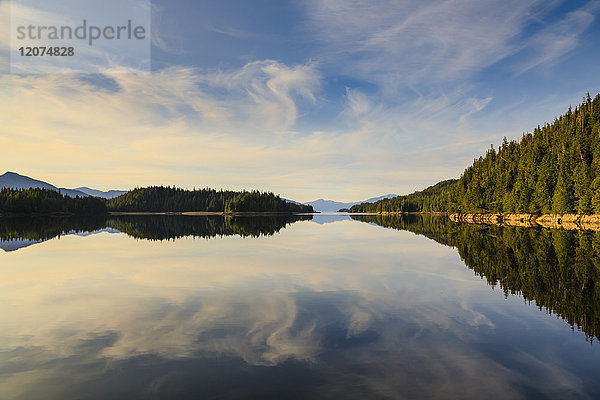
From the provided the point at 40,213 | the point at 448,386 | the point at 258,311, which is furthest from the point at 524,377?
the point at 40,213

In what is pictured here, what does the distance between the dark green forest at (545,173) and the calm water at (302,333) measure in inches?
3031

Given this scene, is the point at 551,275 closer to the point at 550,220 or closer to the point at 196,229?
the point at 196,229

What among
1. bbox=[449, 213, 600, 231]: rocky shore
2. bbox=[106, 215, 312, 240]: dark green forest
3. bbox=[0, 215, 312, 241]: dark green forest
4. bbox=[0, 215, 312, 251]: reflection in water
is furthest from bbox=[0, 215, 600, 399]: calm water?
bbox=[449, 213, 600, 231]: rocky shore

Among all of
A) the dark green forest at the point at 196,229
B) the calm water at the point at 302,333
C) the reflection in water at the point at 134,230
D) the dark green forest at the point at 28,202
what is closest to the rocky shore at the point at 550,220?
the dark green forest at the point at 196,229

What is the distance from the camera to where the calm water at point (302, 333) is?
912cm

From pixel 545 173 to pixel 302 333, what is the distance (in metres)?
114

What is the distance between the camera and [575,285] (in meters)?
19.7

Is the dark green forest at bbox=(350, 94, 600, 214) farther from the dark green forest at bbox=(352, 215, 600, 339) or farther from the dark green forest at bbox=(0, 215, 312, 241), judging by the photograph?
the dark green forest at bbox=(0, 215, 312, 241)

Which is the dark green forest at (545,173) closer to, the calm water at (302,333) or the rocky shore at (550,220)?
the rocky shore at (550,220)

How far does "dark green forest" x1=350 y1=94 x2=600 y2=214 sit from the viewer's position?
3391 inches

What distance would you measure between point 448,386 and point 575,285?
1623cm

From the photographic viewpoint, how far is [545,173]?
328 ft

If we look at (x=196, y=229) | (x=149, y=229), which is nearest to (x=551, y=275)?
(x=196, y=229)

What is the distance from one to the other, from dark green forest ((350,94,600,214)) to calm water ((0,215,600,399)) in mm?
76989
